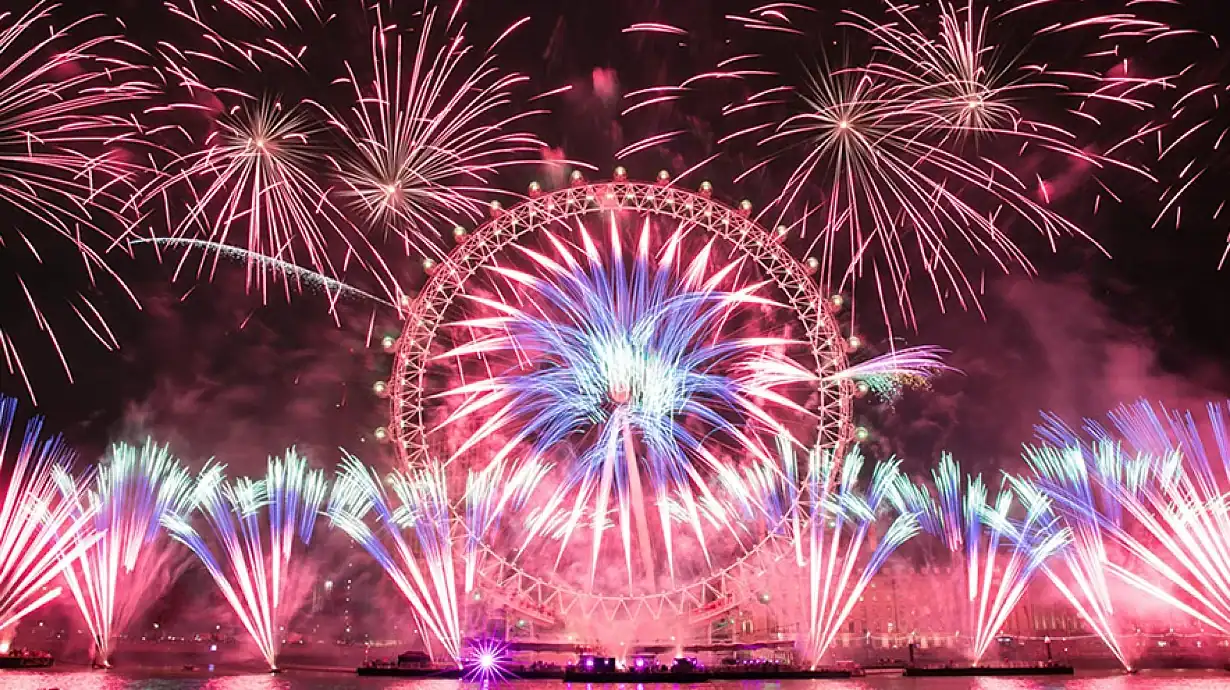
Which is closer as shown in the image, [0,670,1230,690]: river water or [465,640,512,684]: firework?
[0,670,1230,690]: river water

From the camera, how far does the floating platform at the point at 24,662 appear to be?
65.1 metres

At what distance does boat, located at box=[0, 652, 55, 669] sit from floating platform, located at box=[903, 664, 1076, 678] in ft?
222

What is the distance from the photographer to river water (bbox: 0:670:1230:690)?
5247 cm

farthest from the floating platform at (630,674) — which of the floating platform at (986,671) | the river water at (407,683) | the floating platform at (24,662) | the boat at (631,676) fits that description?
the floating platform at (24,662)

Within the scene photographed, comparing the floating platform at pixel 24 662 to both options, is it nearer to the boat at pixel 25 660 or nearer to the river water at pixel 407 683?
the boat at pixel 25 660

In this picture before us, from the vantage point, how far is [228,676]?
66125 millimetres

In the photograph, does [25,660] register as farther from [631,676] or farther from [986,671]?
[986,671]

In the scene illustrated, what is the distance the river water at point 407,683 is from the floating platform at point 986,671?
13.7 ft

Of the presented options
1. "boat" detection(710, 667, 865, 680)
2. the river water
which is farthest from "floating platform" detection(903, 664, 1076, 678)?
"boat" detection(710, 667, 865, 680)

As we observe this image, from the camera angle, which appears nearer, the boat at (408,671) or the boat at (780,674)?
the boat at (780,674)

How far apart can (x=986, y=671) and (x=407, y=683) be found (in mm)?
46575

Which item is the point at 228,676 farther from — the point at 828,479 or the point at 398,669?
the point at 828,479

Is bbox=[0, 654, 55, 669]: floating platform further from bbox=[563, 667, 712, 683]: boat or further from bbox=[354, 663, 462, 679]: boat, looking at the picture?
bbox=[563, 667, 712, 683]: boat

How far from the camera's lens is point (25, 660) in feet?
218
